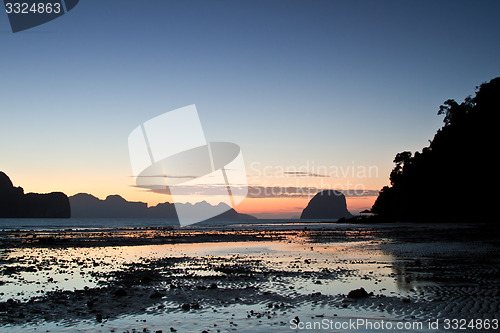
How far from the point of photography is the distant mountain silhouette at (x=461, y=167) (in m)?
79.7

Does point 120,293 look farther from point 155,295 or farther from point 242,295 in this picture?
point 242,295

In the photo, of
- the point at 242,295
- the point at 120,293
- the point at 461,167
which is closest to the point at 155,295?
the point at 120,293

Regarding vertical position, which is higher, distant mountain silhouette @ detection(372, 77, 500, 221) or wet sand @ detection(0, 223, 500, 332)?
distant mountain silhouette @ detection(372, 77, 500, 221)

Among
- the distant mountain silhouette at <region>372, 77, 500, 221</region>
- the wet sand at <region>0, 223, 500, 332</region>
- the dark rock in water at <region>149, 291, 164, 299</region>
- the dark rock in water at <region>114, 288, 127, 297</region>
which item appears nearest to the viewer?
the wet sand at <region>0, 223, 500, 332</region>

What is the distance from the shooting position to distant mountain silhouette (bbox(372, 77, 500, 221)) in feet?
261

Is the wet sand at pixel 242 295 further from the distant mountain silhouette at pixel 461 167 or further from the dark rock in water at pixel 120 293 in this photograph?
the distant mountain silhouette at pixel 461 167

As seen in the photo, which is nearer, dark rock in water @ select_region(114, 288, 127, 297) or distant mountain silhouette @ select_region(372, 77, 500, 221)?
dark rock in water @ select_region(114, 288, 127, 297)

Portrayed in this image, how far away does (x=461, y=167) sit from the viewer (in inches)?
3450

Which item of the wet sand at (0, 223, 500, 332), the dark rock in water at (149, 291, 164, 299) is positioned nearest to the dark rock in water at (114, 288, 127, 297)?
the wet sand at (0, 223, 500, 332)

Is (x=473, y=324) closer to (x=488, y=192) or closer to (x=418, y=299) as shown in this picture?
(x=418, y=299)

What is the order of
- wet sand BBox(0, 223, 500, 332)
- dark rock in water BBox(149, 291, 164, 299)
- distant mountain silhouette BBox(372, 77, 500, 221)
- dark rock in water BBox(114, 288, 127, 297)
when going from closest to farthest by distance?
wet sand BBox(0, 223, 500, 332) → dark rock in water BBox(149, 291, 164, 299) → dark rock in water BBox(114, 288, 127, 297) → distant mountain silhouette BBox(372, 77, 500, 221)

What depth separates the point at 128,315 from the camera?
1090cm

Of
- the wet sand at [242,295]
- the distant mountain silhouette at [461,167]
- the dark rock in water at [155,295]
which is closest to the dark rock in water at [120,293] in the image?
the wet sand at [242,295]

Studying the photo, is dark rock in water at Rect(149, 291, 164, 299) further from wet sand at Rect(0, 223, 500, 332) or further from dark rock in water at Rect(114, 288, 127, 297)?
dark rock in water at Rect(114, 288, 127, 297)
